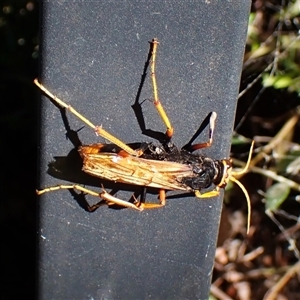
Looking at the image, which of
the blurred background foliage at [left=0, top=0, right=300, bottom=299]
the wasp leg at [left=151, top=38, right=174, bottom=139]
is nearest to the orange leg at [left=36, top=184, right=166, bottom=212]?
the wasp leg at [left=151, top=38, right=174, bottom=139]

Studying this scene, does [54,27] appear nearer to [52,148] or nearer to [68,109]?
[68,109]

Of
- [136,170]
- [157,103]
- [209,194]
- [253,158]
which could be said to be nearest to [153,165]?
[136,170]

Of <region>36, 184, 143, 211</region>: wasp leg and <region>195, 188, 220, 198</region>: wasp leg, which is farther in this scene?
<region>195, 188, 220, 198</region>: wasp leg

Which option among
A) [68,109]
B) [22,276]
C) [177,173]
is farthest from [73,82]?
[22,276]

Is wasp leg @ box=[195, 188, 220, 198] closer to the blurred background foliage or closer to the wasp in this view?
the wasp

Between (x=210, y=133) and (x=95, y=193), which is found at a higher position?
(x=210, y=133)

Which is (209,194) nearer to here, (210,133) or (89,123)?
(210,133)
